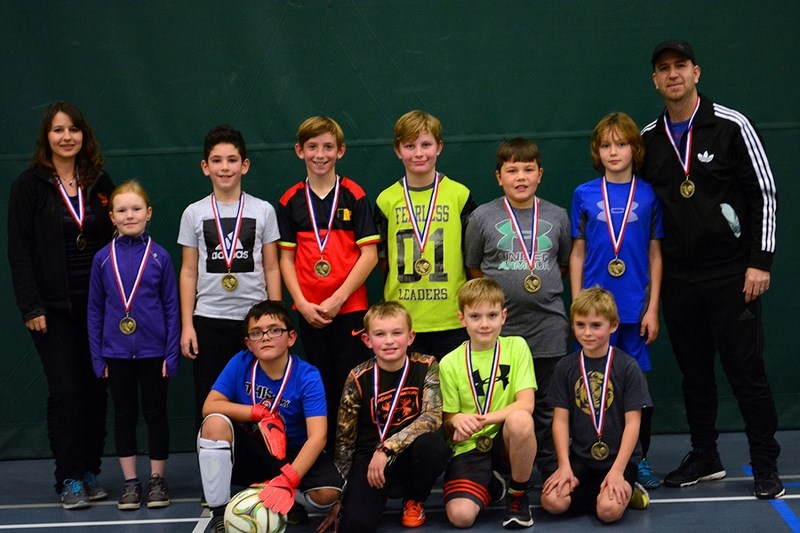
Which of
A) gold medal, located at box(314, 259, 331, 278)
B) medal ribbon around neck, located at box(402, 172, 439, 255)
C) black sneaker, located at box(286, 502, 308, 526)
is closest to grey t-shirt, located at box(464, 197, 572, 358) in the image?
medal ribbon around neck, located at box(402, 172, 439, 255)

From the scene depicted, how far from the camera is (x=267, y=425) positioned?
172 inches

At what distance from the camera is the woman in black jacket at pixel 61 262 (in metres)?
4.74

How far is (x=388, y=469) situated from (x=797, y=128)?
124 inches

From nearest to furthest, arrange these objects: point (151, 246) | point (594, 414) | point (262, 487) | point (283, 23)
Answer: point (262, 487)
point (594, 414)
point (151, 246)
point (283, 23)

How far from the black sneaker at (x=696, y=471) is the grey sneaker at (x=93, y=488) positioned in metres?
2.69

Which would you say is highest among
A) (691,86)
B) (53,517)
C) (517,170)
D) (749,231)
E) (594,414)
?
(691,86)

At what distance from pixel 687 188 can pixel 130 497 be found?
293 centimetres

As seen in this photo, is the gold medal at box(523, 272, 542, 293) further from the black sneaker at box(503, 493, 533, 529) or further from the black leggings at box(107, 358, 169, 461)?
the black leggings at box(107, 358, 169, 461)

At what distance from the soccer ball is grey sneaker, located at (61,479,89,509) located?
1.05m

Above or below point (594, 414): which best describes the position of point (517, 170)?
above

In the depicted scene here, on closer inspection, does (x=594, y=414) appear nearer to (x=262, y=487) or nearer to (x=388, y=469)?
(x=388, y=469)

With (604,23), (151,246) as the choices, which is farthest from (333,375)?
(604,23)

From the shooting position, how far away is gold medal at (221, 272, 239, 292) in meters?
4.76

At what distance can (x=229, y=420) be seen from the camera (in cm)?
431
